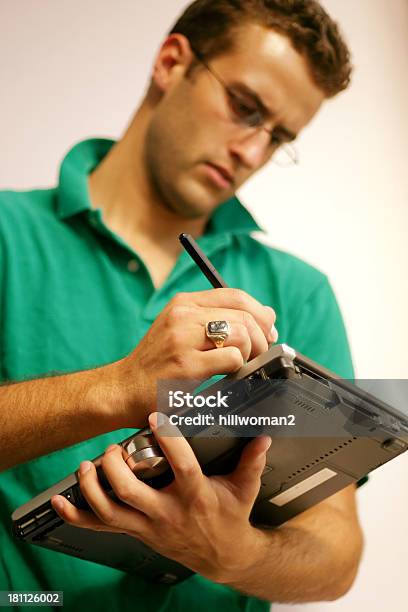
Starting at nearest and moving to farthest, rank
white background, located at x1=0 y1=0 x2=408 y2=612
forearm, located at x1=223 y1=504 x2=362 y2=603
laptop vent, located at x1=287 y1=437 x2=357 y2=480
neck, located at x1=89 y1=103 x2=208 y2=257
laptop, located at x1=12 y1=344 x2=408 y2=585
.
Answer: laptop, located at x1=12 y1=344 x2=408 y2=585
laptop vent, located at x1=287 y1=437 x2=357 y2=480
forearm, located at x1=223 y1=504 x2=362 y2=603
neck, located at x1=89 y1=103 x2=208 y2=257
white background, located at x1=0 y1=0 x2=408 y2=612

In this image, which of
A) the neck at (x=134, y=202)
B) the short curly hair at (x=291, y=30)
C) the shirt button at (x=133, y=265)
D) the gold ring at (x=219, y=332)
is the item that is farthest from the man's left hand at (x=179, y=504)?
the short curly hair at (x=291, y=30)

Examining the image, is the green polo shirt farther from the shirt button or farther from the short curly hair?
A: the short curly hair

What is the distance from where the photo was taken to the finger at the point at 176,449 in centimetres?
73

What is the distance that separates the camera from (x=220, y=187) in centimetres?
142

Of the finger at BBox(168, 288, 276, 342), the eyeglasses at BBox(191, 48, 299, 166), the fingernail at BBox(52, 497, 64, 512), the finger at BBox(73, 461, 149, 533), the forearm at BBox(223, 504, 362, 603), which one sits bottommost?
the forearm at BBox(223, 504, 362, 603)

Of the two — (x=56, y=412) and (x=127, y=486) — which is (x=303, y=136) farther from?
(x=127, y=486)

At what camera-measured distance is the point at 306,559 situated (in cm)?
105

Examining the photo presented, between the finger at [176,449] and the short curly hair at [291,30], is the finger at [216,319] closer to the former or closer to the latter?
the finger at [176,449]

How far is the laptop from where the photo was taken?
72 cm

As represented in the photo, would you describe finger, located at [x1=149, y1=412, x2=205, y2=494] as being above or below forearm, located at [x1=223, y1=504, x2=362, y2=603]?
above

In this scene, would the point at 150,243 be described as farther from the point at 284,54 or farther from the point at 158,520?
the point at 158,520

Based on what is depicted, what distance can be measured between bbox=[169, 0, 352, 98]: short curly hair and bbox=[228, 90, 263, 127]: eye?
0.36 ft

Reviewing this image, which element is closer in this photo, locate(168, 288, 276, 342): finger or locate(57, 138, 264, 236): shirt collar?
locate(168, 288, 276, 342): finger

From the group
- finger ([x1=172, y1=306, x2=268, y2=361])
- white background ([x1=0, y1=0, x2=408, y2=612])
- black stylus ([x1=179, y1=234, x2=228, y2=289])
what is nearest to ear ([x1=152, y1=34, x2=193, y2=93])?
white background ([x1=0, y1=0, x2=408, y2=612])
